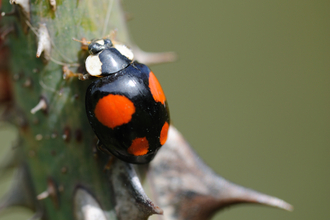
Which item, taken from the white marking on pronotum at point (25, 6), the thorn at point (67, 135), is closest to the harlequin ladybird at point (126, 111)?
the thorn at point (67, 135)

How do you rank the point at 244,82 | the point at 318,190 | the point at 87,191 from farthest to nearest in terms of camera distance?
the point at 244,82 < the point at 318,190 < the point at 87,191

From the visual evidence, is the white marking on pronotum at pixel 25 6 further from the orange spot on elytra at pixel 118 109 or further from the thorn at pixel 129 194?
the thorn at pixel 129 194

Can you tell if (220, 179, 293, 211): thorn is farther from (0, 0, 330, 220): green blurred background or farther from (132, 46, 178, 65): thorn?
(0, 0, 330, 220): green blurred background

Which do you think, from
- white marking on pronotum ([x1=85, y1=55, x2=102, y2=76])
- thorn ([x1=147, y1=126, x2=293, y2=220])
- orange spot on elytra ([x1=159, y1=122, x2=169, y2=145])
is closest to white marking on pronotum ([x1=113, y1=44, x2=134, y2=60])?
white marking on pronotum ([x1=85, y1=55, x2=102, y2=76])

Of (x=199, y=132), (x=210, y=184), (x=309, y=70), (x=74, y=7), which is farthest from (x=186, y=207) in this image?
(x=309, y=70)

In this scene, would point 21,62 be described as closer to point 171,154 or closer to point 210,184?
point 171,154

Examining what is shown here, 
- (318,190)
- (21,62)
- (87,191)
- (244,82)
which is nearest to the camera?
(87,191)
